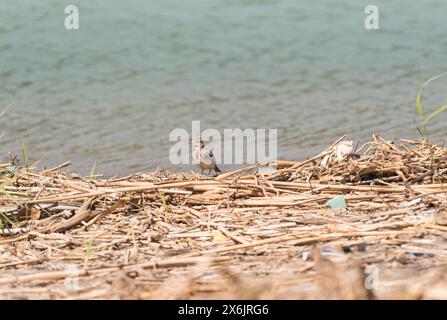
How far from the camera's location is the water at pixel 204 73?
8.23m

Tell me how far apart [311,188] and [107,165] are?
11.0 feet

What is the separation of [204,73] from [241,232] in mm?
6469

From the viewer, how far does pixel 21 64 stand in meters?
10.8

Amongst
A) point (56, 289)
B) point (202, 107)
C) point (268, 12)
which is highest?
point (268, 12)

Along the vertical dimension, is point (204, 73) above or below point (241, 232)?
above

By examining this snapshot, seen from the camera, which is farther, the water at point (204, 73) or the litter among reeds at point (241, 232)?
the water at point (204, 73)

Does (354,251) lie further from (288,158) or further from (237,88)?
(237,88)

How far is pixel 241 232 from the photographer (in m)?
3.89

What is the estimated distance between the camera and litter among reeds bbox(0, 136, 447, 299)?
3055 millimetres

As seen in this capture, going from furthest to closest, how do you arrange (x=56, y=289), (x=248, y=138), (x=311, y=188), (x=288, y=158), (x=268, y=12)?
1. (x=268, y=12)
2. (x=248, y=138)
3. (x=288, y=158)
4. (x=311, y=188)
5. (x=56, y=289)

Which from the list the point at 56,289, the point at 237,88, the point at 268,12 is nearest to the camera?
the point at 56,289

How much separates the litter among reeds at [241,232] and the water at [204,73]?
2728 mm

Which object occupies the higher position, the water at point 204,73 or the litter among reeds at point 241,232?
the water at point 204,73
